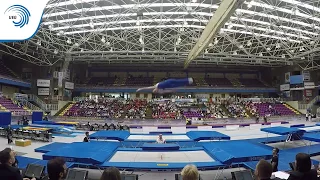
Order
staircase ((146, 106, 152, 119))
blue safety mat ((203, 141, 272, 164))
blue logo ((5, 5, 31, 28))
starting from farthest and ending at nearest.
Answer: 1. staircase ((146, 106, 152, 119))
2. blue safety mat ((203, 141, 272, 164))
3. blue logo ((5, 5, 31, 28))

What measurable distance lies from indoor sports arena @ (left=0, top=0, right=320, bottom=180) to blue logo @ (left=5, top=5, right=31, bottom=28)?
0.07 m

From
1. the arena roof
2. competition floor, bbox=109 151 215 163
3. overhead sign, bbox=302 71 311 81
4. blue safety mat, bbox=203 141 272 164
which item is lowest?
competition floor, bbox=109 151 215 163

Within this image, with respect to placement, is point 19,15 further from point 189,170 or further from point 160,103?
point 160,103

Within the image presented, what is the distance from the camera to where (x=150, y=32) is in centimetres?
3123

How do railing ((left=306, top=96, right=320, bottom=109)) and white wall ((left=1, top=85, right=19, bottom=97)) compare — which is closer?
white wall ((left=1, top=85, right=19, bottom=97))

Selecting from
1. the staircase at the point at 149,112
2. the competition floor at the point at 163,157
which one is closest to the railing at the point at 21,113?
the staircase at the point at 149,112

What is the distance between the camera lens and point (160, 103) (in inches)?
1626

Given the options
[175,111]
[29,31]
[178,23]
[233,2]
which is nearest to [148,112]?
[175,111]

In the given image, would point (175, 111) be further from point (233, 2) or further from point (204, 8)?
point (233, 2)

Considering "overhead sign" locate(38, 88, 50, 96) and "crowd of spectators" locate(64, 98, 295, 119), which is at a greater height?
"overhead sign" locate(38, 88, 50, 96)

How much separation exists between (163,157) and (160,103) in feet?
97.3

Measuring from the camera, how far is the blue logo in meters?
5.46

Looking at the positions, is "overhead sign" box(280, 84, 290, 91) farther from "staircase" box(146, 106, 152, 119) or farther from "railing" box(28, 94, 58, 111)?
"railing" box(28, 94, 58, 111)

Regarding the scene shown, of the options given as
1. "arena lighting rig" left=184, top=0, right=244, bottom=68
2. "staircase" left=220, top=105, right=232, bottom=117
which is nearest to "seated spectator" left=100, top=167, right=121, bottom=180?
"arena lighting rig" left=184, top=0, right=244, bottom=68
